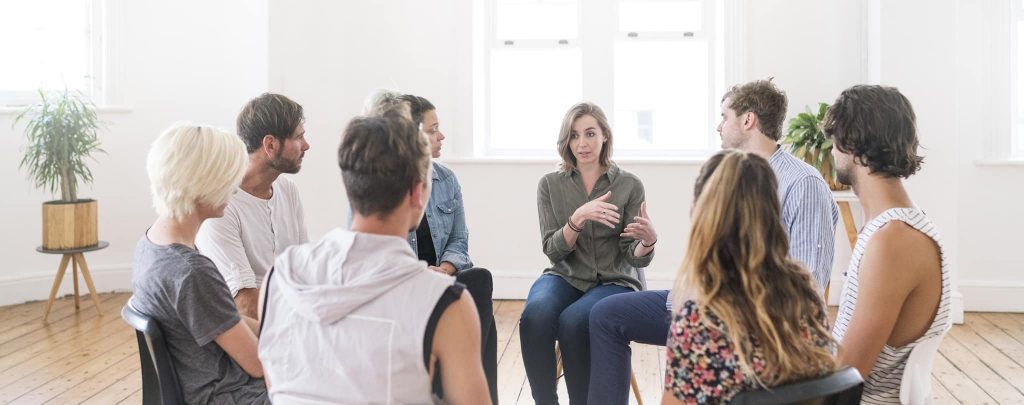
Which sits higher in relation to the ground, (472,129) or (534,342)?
(472,129)

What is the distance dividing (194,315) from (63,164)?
12.3 feet

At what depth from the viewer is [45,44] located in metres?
5.67

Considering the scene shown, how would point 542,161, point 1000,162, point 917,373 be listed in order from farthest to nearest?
1. point 542,161
2. point 1000,162
3. point 917,373

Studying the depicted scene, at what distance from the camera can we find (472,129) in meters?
5.54

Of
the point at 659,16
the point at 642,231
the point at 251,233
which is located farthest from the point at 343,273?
the point at 659,16

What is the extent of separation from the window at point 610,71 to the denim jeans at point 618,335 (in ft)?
9.47

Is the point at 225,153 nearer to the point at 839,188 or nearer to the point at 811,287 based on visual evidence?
the point at 811,287

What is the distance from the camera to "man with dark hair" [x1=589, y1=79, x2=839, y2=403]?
2672 millimetres

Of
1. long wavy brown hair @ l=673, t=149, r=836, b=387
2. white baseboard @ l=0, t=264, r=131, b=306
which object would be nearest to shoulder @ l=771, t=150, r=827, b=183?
long wavy brown hair @ l=673, t=149, r=836, b=387

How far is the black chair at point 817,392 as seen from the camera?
152 cm

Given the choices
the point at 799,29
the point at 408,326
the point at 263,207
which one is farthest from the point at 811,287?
the point at 799,29

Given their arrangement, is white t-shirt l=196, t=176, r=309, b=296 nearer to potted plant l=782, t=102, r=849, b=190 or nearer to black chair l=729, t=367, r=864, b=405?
black chair l=729, t=367, r=864, b=405

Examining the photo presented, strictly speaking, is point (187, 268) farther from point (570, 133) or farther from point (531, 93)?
point (531, 93)

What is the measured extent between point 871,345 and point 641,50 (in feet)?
12.7
